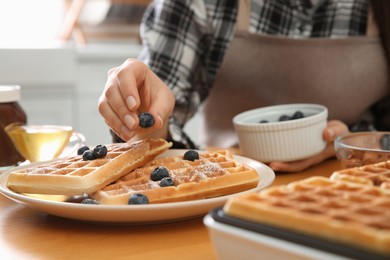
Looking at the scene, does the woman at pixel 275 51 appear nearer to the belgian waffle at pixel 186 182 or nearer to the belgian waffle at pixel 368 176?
the belgian waffle at pixel 186 182

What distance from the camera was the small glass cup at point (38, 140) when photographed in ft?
3.35

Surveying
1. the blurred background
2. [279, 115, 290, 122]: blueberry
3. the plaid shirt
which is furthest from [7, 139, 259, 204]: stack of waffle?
the blurred background

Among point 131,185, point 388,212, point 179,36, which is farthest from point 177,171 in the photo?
point 179,36

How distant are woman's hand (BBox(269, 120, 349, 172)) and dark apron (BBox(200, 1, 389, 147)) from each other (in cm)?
30

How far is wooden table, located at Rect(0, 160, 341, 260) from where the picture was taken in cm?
62

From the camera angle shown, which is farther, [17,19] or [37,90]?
[17,19]

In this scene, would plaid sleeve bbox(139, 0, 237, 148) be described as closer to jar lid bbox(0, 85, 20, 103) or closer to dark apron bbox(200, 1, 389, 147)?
dark apron bbox(200, 1, 389, 147)

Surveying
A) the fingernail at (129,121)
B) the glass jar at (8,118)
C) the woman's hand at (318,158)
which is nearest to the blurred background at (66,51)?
the glass jar at (8,118)

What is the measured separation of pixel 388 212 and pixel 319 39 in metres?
1.06

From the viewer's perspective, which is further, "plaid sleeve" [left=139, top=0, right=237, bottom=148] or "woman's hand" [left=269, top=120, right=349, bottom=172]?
"plaid sleeve" [left=139, top=0, right=237, bottom=148]

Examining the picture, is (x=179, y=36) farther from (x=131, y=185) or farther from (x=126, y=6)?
(x=126, y=6)

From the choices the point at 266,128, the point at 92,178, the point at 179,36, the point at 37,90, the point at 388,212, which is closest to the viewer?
the point at 388,212

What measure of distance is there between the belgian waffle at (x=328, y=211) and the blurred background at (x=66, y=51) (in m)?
2.40

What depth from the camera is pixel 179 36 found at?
1.44m
